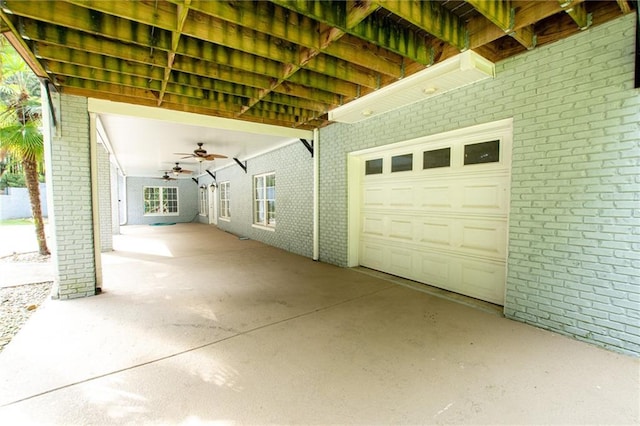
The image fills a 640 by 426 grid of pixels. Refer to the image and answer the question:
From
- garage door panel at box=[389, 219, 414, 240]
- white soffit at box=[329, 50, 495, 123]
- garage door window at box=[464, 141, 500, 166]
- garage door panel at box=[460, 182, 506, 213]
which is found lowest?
garage door panel at box=[389, 219, 414, 240]

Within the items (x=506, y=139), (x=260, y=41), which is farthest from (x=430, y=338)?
(x=260, y=41)

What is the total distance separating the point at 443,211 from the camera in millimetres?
3822

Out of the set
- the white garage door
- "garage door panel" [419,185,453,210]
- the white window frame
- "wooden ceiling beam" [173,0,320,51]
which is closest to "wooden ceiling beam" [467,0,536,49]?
the white garage door

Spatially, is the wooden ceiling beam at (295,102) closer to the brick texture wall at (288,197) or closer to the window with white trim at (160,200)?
the brick texture wall at (288,197)

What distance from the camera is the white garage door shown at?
10.8ft

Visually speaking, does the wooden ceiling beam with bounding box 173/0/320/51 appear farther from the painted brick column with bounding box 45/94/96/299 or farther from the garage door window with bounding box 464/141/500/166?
the painted brick column with bounding box 45/94/96/299

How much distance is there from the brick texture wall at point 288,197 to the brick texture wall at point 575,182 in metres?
→ 3.81

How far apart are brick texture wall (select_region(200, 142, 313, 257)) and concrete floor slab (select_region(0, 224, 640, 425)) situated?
2789 millimetres

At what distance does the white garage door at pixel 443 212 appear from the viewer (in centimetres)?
329

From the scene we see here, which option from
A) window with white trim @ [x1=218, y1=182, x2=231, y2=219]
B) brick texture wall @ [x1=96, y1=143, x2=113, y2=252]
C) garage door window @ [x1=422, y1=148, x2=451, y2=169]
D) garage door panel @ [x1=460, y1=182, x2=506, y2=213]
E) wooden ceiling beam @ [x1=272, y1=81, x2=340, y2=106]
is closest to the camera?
garage door panel @ [x1=460, y1=182, x2=506, y2=213]

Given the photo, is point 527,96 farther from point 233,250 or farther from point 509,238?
point 233,250

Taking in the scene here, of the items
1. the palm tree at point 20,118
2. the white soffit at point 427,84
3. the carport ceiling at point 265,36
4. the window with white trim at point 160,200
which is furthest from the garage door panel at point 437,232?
the window with white trim at point 160,200

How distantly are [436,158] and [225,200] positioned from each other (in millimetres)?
9501

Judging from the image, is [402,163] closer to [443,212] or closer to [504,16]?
[443,212]
